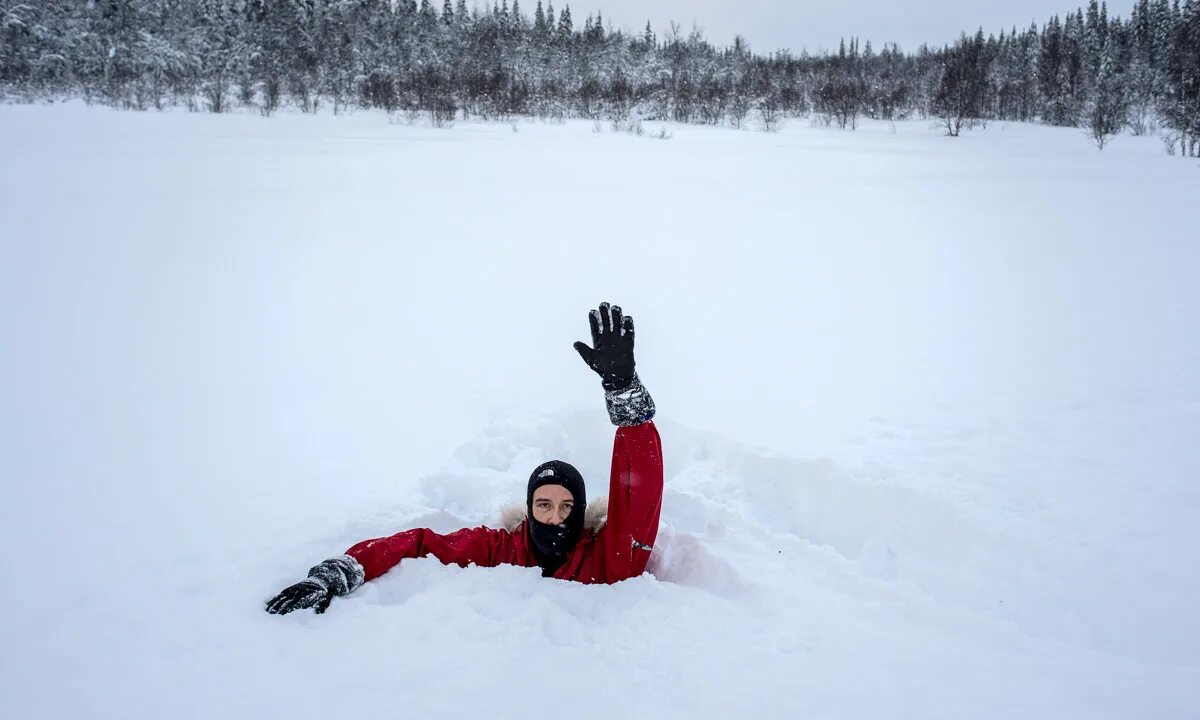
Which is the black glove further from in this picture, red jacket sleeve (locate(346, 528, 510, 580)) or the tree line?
the tree line

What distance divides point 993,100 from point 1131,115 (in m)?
5.95

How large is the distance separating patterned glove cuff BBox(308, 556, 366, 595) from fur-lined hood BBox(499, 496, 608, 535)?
24.5 inches

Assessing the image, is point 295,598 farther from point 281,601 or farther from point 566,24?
point 566,24

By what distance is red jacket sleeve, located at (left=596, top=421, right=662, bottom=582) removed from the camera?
207 cm

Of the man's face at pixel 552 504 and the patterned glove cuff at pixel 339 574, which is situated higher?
the man's face at pixel 552 504

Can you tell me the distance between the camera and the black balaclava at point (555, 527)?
7.19 ft

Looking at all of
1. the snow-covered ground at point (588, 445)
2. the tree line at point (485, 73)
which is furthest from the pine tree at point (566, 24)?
the snow-covered ground at point (588, 445)

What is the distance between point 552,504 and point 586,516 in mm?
227

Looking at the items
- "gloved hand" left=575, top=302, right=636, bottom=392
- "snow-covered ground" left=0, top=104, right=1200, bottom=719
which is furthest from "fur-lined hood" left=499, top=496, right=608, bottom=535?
"gloved hand" left=575, top=302, right=636, bottom=392

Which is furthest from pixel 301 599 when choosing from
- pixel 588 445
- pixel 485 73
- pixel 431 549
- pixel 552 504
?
pixel 485 73

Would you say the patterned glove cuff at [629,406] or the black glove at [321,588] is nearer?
the black glove at [321,588]

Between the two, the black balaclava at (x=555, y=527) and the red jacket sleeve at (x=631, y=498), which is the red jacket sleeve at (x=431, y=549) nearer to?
the black balaclava at (x=555, y=527)

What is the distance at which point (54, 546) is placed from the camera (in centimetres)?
208

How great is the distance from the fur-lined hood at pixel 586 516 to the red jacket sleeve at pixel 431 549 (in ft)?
0.30
